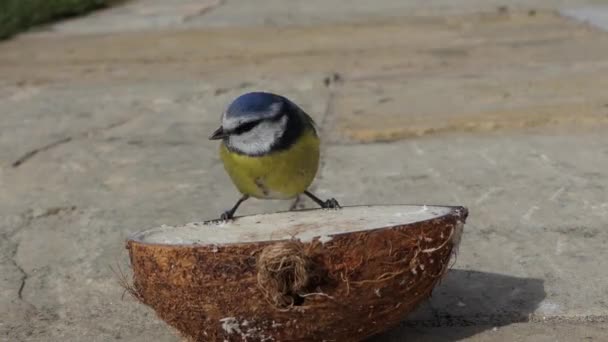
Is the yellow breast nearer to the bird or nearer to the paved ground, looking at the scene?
the bird

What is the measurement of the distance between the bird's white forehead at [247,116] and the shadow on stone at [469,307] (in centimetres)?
74

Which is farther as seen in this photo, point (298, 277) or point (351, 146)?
point (351, 146)

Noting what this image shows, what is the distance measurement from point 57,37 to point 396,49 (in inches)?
145

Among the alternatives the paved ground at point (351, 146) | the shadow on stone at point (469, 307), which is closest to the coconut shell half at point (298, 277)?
the shadow on stone at point (469, 307)

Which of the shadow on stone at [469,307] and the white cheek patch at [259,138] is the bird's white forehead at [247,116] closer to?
the white cheek patch at [259,138]

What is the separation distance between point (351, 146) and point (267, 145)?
7.92ft

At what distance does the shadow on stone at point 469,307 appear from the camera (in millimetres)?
3146

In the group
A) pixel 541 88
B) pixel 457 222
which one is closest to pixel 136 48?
pixel 541 88

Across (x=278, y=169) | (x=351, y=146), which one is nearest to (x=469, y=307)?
Result: (x=278, y=169)

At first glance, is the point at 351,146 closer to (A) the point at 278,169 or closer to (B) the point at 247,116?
(A) the point at 278,169

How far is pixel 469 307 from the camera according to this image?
3330mm

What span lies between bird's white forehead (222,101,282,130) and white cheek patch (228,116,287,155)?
3 cm

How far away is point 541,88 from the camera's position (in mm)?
6770

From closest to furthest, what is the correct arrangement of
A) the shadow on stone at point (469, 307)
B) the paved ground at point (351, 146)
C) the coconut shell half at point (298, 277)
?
the coconut shell half at point (298, 277) → the shadow on stone at point (469, 307) → the paved ground at point (351, 146)
